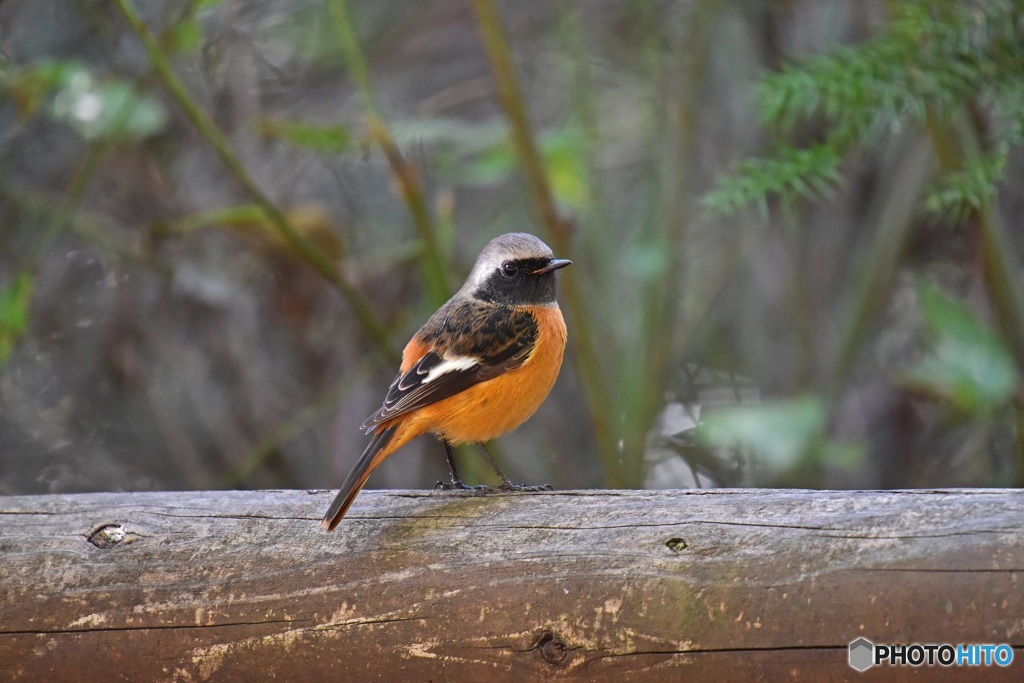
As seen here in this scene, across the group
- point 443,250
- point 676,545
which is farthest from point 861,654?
point 443,250

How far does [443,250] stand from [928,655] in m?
3.24

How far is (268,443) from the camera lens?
17.8ft

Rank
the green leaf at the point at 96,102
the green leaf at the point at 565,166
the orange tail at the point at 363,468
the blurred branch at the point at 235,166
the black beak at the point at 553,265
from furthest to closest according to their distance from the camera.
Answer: the green leaf at the point at 565,166
the green leaf at the point at 96,102
the blurred branch at the point at 235,166
the black beak at the point at 553,265
the orange tail at the point at 363,468

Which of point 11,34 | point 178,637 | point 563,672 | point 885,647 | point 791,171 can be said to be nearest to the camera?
point 885,647

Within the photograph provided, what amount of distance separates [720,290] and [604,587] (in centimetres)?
477

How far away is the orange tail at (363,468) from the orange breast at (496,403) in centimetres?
11

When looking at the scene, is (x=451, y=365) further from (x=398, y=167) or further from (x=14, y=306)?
(x=14, y=306)

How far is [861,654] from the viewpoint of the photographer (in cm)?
212

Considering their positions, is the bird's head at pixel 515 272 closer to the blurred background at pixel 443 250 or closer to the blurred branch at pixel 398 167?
the blurred branch at pixel 398 167

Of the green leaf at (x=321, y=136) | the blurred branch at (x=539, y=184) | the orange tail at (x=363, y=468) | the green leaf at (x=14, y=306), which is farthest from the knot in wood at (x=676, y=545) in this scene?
the green leaf at (x=14, y=306)

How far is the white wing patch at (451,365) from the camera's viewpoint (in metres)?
3.21

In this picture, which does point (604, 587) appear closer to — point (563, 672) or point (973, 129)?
point (563, 672)

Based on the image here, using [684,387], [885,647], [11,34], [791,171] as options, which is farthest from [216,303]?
[885,647]

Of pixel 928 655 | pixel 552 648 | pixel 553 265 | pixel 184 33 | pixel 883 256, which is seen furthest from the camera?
pixel 883 256
